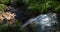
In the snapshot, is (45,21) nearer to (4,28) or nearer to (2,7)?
(4,28)

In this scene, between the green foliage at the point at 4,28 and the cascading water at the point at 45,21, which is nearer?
the cascading water at the point at 45,21

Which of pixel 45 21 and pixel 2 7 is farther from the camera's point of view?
pixel 2 7

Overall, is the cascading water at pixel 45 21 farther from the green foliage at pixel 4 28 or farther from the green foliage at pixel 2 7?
the green foliage at pixel 2 7

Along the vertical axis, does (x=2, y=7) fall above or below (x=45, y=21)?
above

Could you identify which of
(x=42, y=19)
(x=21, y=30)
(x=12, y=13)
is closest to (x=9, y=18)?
(x=12, y=13)

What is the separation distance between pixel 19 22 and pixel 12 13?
785 millimetres

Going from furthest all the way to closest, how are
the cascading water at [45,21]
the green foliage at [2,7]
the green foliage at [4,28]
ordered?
the green foliage at [2,7], the green foliage at [4,28], the cascading water at [45,21]

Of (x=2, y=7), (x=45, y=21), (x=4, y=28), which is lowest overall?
(x=45, y=21)

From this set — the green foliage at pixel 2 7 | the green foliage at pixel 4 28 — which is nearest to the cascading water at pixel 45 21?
the green foliage at pixel 4 28

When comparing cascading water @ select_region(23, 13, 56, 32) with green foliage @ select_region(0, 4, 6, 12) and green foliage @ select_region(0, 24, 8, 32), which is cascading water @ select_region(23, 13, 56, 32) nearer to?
green foliage @ select_region(0, 24, 8, 32)

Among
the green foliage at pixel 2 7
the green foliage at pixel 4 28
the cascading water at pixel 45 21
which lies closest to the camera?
the cascading water at pixel 45 21

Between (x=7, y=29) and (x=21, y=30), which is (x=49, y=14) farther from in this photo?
(x=7, y=29)

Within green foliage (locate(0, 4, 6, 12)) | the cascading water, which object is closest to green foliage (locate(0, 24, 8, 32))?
the cascading water

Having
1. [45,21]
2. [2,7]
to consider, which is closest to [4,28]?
[45,21]
